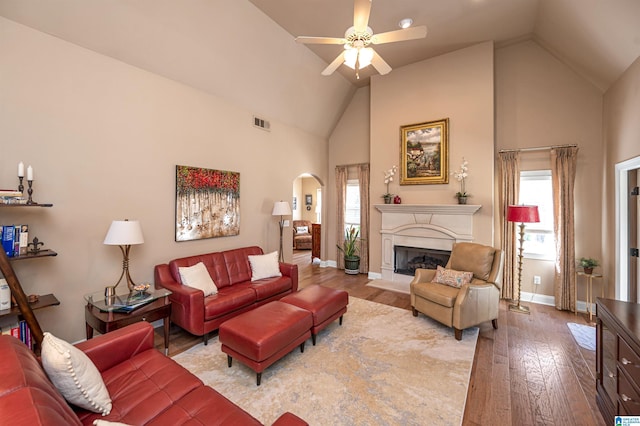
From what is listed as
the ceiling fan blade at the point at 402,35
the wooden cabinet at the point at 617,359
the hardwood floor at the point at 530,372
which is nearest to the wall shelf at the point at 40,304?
the hardwood floor at the point at 530,372

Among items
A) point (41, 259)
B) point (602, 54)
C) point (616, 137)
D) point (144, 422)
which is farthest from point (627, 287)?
point (41, 259)

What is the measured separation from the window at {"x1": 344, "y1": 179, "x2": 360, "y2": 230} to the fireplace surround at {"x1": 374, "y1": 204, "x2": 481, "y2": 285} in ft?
3.49

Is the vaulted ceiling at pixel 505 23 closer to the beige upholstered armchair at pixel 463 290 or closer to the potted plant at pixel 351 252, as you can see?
the beige upholstered armchair at pixel 463 290

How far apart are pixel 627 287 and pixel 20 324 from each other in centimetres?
646

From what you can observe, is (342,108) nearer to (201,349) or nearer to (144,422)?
(201,349)

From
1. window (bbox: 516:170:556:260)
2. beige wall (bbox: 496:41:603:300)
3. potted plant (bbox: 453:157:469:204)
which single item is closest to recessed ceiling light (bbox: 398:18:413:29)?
beige wall (bbox: 496:41:603:300)

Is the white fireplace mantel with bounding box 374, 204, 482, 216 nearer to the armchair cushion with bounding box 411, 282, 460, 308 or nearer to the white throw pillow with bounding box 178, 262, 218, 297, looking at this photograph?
the armchair cushion with bounding box 411, 282, 460, 308

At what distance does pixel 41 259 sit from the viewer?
8.84ft

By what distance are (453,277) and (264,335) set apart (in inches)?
102

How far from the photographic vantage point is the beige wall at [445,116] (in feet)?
15.1

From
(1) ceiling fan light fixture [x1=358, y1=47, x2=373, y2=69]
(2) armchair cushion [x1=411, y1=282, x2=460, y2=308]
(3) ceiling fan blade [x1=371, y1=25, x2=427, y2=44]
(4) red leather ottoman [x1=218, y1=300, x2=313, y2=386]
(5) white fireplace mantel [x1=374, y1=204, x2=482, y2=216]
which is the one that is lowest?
(4) red leather ottoman [x1=218, y1=300, x2=313, y2=386]

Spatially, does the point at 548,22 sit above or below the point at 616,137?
above

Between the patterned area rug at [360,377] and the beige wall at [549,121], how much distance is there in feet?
8.29

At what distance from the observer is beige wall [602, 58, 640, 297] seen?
296cm
